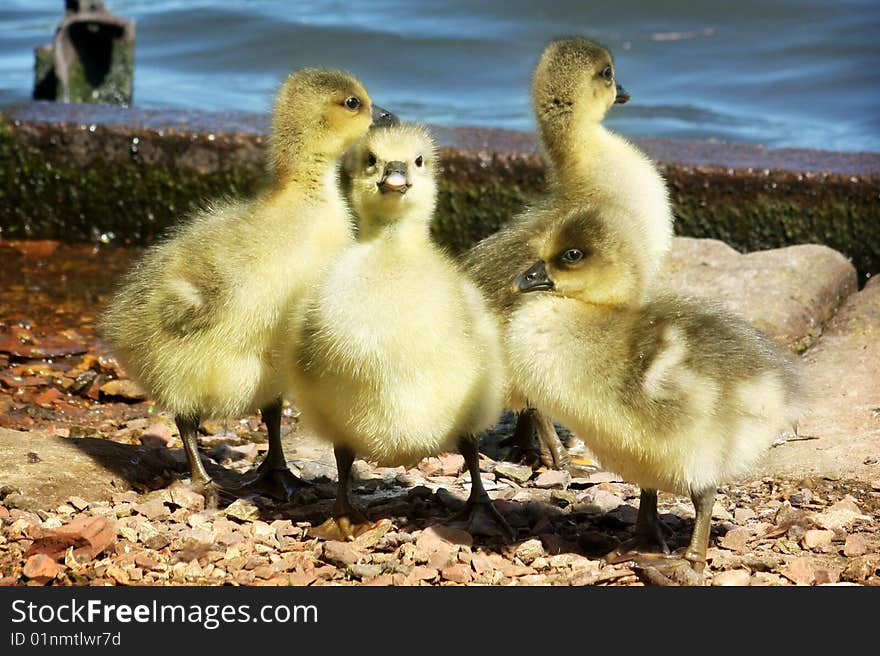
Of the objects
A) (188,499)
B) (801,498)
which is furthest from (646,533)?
(188,499)

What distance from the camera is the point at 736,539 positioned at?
487cm

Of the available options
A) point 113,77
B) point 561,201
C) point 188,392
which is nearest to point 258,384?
point 188,392

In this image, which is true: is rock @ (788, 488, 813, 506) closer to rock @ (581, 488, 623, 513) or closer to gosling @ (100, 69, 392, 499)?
rock @ (581, 488, 623, 513)

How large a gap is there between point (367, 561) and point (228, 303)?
3.62ft

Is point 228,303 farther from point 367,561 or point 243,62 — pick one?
point 243,62

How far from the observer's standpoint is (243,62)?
16672 millimetres

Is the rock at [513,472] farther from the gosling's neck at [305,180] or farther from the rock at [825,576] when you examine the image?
the rock at [825,576]

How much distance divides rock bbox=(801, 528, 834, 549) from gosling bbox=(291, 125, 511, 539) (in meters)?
1.18

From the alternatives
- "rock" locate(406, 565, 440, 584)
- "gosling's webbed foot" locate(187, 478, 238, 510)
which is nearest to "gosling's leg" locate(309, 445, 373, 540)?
"rock" locate(406, 565, 440, 584)

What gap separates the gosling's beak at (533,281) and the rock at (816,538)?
124 cm

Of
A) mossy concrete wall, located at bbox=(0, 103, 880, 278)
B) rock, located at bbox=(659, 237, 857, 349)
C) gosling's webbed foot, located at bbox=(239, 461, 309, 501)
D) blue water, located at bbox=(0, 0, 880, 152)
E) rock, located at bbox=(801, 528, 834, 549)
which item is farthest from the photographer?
blue water, located at bbox=(0, 0, 880, 152)

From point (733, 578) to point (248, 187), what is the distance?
5.18 meters

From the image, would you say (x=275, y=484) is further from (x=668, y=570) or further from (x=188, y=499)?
(x=668, y=570)

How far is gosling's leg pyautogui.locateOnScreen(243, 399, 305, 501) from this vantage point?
5492mm
